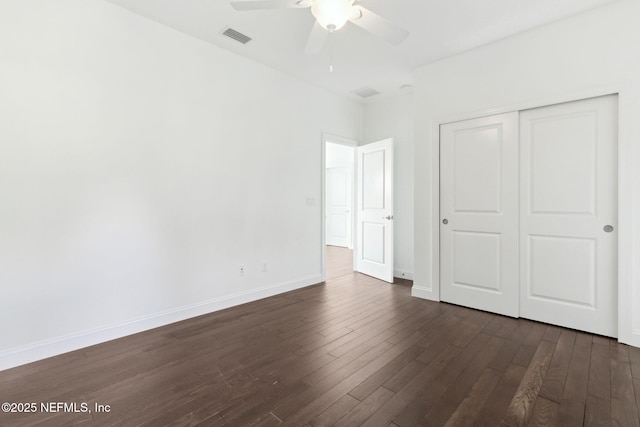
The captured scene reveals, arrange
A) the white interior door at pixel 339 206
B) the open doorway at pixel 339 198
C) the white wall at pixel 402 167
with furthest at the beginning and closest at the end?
the white interior door at pixel 339 206 < the open doorway at pixel 339 198 < the white wall at pixel 402 167

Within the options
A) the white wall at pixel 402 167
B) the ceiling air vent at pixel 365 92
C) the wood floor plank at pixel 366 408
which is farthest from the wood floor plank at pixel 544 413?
the ceiling air vent at pixel 365 92

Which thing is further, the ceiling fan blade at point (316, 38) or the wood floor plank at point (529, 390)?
the ceiling fan blade at point (316, 38)

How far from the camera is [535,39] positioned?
2.89 meters

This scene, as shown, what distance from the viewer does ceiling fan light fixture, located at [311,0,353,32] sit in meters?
1.90

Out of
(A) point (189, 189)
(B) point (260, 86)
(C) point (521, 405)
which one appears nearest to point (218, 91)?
(B) point (260, 86)

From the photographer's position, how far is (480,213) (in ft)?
10.8

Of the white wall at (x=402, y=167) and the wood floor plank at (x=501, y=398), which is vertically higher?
the white wall at (x=402, y=167)

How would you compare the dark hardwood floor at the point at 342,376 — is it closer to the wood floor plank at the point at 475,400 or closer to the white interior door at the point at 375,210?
the wood floor plank at the point at 475,400

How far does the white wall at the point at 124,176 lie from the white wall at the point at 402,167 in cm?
180

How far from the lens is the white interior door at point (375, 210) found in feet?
14.7

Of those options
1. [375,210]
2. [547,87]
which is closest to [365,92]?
[375,210]

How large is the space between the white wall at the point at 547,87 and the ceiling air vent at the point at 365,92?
90cm

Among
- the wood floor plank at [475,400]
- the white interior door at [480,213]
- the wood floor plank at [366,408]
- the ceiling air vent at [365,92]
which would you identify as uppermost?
the ceiling air vent at [365,92]

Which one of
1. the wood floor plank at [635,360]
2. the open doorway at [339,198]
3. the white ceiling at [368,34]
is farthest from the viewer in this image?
the open doorway at [339,198]
